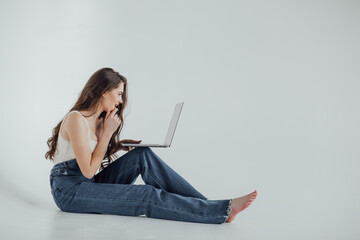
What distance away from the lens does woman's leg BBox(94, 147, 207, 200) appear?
2.20m

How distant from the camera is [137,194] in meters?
2.06

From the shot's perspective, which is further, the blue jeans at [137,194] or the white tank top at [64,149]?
Answer: the white tank top at [64,149]

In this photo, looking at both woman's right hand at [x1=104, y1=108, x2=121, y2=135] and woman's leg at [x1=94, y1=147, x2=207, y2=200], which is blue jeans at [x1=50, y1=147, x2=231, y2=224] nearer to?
woman's leg at [x1=94, y1=147, x2=207, y2=200]

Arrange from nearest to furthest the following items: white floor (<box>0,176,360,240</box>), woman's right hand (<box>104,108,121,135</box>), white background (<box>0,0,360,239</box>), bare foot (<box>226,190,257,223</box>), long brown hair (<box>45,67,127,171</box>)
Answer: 1. white floor (<box>0,176,360,240</box>)
2. bare foot (<box>226,190,257,223</box>)
3. woman's right hand (<box>104,108,121,135</box>)
4. long brown hair (<box>45,67,127,171</box>)
5. white background (<box>0,0,360,239</box>)

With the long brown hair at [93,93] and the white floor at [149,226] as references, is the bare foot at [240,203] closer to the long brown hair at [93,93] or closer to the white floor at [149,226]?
the white floor at [149,226]

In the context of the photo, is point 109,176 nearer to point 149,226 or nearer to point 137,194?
Result: point 137,194

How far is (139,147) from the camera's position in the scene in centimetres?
228

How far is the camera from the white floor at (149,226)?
1.65 metres

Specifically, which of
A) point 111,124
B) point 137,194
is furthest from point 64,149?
point 137,194

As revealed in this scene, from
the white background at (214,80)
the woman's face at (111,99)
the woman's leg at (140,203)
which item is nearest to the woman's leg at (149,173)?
the woman's leg at (140,203)

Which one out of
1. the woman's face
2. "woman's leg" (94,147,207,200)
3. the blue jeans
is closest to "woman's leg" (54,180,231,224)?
the blue jeans

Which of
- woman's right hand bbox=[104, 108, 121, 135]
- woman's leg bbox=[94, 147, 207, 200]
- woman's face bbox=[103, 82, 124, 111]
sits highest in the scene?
woman's face bbox=[103, 82, 124, 111]

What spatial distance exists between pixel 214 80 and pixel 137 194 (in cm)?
281

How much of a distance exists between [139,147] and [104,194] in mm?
332
